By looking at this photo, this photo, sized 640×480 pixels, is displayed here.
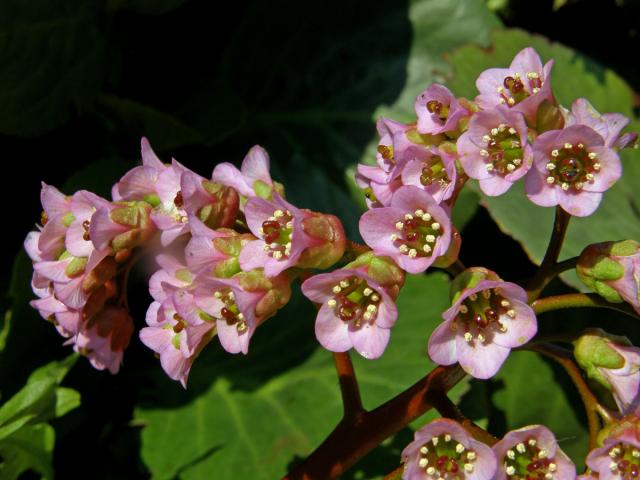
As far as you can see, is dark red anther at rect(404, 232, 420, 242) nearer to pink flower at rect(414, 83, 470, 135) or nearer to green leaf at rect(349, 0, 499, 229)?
pink flower at rect(414, 83, 470, 135)

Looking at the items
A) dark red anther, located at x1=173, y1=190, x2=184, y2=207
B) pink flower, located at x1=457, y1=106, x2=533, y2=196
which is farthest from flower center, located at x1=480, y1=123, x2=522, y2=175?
dark red anther, located at x1=173, y1=190, x2=184, y2=207

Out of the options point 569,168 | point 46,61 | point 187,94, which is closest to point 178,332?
point 569,168

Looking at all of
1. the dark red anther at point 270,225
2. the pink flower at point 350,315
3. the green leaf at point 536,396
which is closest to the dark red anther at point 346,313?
the pink flower at point 350,315

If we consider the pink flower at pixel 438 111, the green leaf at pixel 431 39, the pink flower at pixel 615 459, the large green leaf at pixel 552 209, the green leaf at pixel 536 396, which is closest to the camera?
the pink flower at pixel 615 459

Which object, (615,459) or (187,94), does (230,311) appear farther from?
(187,94)

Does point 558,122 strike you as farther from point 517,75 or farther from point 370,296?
point 370,296

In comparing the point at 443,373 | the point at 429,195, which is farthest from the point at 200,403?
the point at 429,195

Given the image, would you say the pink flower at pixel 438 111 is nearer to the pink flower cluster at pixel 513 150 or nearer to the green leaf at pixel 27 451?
the pink flower cluster at pixel 513 150
